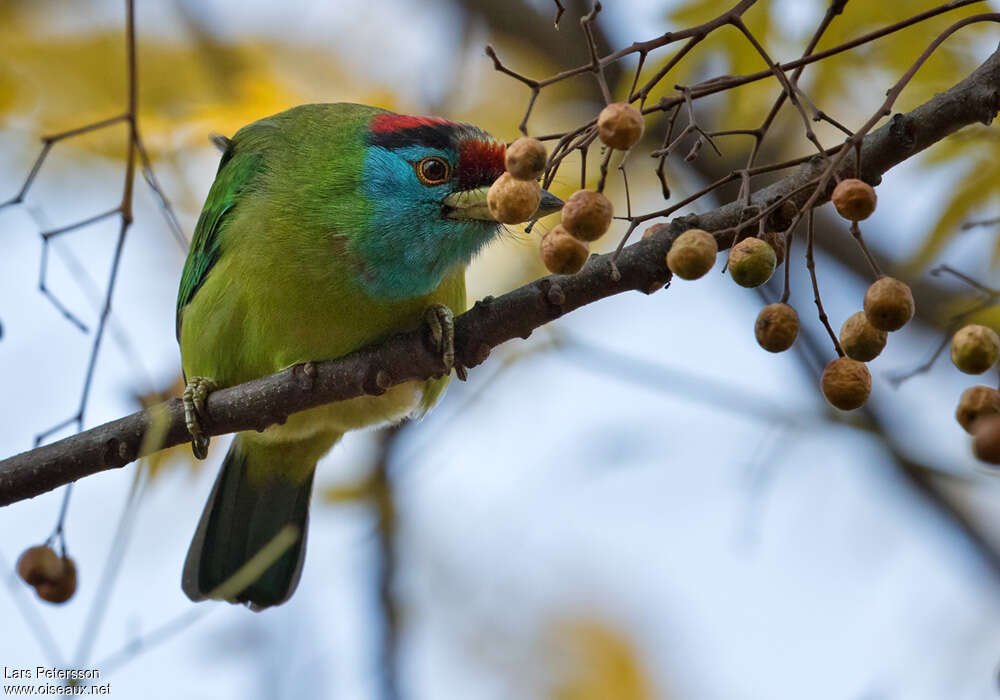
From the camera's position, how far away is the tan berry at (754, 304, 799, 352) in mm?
2094

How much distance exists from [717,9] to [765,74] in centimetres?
103

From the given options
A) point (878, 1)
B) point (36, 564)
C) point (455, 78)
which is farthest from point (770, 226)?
point (455, 78)

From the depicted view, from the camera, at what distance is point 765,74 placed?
2045 millimetres

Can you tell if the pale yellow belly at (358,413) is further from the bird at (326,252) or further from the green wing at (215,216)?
the green wing at (215,216)

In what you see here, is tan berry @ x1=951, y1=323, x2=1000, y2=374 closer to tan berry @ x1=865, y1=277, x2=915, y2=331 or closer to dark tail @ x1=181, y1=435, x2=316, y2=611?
tan berry @ x1=865, y1=277, x2=915, y2=331

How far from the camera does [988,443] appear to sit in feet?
5.99

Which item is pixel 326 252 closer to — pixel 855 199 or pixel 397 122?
pixel 397 122

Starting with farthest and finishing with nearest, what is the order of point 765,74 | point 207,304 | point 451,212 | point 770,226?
point 207,304 < point 451,212 < point 770,226 < point 765,74

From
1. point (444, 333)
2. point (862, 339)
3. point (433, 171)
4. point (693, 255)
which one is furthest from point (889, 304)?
point (433, 171)

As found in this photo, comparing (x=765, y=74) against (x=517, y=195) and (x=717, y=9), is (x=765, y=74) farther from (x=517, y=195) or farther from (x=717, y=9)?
(x=717, y=9)

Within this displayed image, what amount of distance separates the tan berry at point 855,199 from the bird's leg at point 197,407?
2.00 m

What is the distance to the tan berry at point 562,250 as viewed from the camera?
7.21 ft

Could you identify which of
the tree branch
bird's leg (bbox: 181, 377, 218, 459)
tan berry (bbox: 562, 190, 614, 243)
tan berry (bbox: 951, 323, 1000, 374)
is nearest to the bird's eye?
the tree branch

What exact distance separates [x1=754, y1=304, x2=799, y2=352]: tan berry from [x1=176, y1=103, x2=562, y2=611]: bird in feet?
3.95
